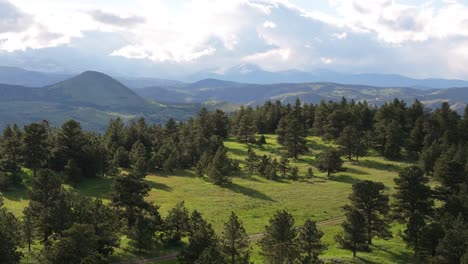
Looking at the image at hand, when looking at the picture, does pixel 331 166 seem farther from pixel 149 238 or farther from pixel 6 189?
pixel 6 189

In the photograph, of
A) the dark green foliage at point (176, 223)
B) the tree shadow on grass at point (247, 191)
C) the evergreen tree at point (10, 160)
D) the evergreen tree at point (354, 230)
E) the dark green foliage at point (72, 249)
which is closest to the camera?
the dark green foliage at point (72, 249)

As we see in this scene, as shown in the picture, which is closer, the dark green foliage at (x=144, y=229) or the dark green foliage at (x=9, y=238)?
the dark green foliage at (x=9, y=238)

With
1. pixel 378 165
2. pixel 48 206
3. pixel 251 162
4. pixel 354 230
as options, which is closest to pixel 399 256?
pixel 354 230

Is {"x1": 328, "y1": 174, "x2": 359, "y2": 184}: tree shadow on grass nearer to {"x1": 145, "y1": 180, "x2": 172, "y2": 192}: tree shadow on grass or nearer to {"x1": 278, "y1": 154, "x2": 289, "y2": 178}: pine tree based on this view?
{"x1": 278, "y1": 154, "x2": 289, "y2": 178}: pine tree

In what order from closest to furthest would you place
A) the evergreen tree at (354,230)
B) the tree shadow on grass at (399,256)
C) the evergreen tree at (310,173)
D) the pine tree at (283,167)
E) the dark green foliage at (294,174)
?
the evergreen tree at (354,230), the tree shadow on grass at (399,256), the dark green foliage at (294,174), the evergreen tree at (310,173), the pine tree at (283,167)

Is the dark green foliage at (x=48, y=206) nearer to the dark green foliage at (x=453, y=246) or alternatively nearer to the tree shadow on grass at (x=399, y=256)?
the tree shadow on grass at (x=399, y=256)

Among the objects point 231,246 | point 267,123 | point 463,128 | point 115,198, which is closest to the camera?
point 231,246

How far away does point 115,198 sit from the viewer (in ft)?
209

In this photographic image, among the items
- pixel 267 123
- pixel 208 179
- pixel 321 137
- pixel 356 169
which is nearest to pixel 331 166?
pixel 356 169

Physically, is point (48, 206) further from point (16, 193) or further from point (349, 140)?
point (349, 140)

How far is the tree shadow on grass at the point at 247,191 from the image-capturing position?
92.6m

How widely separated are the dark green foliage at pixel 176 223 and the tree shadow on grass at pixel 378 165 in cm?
6886

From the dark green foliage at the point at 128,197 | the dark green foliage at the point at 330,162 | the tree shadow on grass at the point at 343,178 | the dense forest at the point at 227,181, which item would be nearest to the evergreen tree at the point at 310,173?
the dense forest at the point at 227,181

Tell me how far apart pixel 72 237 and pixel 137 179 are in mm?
25439
